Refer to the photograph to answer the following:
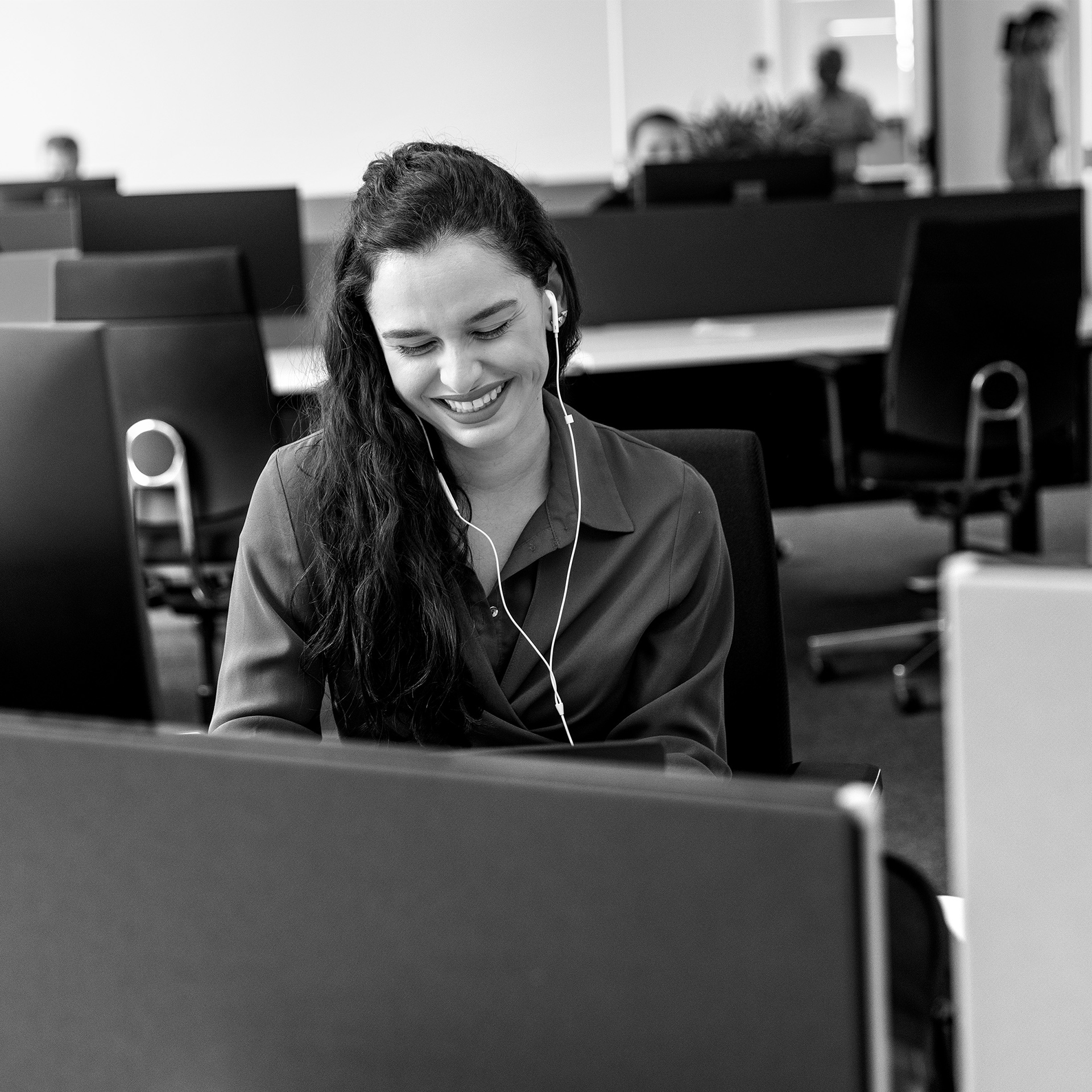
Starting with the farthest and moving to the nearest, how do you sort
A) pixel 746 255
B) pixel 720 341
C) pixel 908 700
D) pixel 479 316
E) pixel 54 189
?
pixel 54 189 < pixel 746 255 < pixel 720 341 < pixel 908 700 < pixel 479 316

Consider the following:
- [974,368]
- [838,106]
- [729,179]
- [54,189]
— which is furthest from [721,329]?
[838,106]

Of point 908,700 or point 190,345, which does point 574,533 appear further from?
point 908,700

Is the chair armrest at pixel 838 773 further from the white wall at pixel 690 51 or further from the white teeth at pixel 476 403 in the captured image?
the white wall at pixel 690 51

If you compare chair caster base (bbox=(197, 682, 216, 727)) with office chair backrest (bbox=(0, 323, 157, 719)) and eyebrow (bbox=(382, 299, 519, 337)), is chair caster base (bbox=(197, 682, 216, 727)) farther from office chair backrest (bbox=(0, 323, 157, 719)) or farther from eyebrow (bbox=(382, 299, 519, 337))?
office chair backrest (bbox=(0, 323, 157, 719))

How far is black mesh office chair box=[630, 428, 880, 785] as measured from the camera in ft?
4.21

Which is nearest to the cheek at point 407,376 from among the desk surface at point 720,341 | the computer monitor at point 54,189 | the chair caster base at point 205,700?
the desk surface at point 720,341

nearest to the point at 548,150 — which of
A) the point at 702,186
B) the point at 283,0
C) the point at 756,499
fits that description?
the point at 283,0

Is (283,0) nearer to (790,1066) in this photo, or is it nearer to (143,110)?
(143,110)

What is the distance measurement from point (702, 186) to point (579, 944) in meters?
3.58

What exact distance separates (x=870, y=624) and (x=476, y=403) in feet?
8.37

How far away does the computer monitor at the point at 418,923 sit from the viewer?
35 centimetres

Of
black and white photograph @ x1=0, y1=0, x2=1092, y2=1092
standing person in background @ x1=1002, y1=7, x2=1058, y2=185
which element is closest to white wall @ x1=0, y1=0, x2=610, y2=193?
standing person in background @ x1=1002, y1=7, x2=1058, y2=185

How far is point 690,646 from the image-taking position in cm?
115

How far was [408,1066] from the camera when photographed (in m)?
0.40
